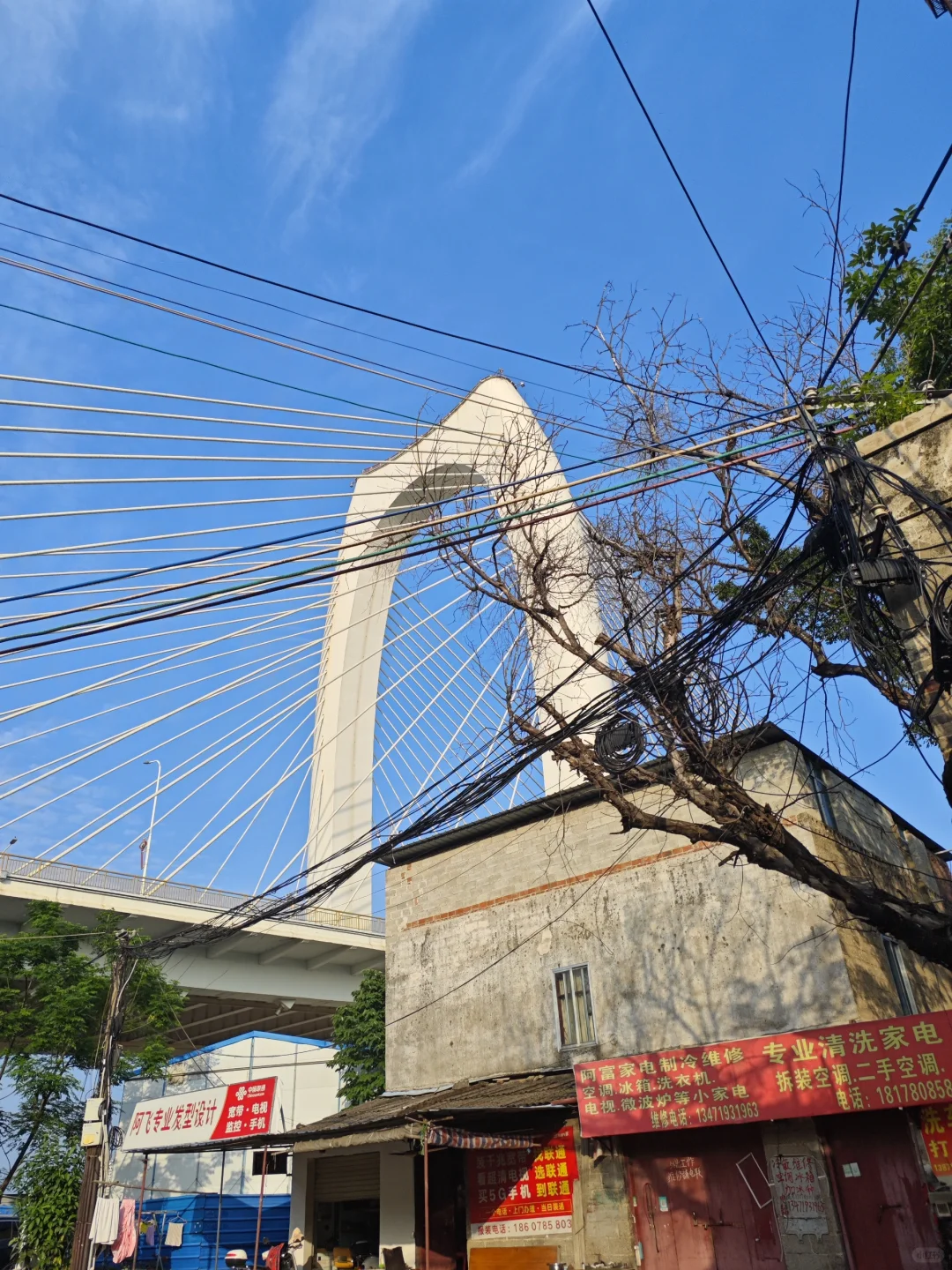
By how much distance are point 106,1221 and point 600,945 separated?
8.03 meters

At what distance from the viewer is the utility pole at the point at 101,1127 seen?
12.4 metres

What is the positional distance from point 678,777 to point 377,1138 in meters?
6.64

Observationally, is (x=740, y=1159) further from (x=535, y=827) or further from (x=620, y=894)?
(x=535, y=827)

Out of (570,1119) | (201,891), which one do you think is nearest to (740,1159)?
(570,1119)

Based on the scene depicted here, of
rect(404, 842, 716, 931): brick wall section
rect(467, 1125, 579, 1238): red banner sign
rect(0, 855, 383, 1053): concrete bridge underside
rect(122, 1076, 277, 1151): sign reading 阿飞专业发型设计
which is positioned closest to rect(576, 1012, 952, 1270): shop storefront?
rect(467, 1125, 579, 1238): red banner sign

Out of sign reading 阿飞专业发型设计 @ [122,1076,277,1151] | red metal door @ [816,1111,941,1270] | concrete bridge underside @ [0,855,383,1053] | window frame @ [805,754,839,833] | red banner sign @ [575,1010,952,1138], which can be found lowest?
Result: red metal door @ [816,1111,941,1270]

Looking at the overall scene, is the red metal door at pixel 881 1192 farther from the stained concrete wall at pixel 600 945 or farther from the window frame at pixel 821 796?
the window frame at pixel 821 796

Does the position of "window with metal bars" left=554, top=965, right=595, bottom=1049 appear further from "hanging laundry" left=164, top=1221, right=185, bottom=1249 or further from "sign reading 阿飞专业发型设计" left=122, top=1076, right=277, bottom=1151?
"hanging laundry" left=164, top=1221, right=185, bottom=1249

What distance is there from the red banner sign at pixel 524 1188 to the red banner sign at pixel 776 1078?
140cm

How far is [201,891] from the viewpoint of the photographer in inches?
929

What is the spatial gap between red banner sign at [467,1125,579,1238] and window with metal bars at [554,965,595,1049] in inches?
45.8

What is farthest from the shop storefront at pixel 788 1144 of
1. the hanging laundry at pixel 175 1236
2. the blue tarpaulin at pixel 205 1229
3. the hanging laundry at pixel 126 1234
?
the blue tarpaulin at pixel 205 1229

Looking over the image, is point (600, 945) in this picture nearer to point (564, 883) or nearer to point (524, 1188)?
point (564, 883)

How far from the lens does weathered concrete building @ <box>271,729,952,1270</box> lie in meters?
9.95
